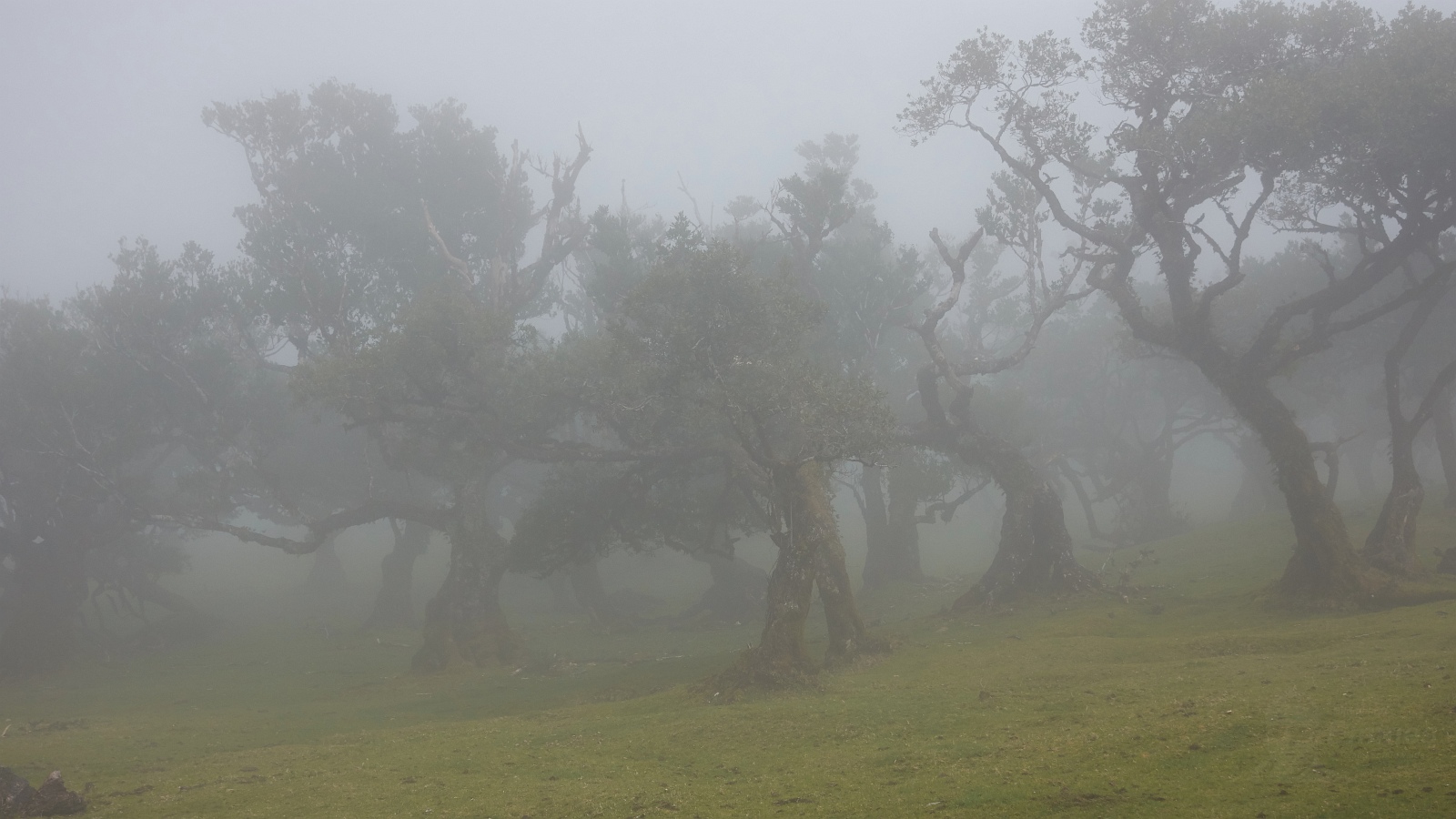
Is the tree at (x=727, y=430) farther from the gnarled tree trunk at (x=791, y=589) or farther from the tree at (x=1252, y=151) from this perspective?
the tree at (x=1252, y=151)

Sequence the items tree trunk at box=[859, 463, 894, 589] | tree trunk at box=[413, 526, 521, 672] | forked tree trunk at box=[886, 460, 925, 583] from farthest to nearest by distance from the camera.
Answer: tree trunk at box=[859, 463, 894, 589] → forked tree trunk at box=[886, 460, 925, 583] → tree trunk at box=[413, 526, 521, 672]

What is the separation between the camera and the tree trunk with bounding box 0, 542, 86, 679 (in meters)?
31.5

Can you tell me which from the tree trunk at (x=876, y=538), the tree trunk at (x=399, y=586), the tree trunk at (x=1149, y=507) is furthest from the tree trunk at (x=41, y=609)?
the tree trunk at (x=1149, y=507)

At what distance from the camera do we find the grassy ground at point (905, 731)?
28.3 feet

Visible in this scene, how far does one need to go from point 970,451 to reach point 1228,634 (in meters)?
11.0

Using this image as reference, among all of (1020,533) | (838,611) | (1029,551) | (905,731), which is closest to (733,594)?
(1020,533)

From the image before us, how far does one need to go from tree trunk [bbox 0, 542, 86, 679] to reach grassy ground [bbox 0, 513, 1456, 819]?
24.4 ft

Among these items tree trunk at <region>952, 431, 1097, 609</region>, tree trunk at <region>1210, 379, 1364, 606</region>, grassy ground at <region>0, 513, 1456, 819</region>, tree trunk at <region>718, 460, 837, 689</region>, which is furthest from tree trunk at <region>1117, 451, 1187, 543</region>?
tree trunk at <region>718, 460, 837, 689</region>

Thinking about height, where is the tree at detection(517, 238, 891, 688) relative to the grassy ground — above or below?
above

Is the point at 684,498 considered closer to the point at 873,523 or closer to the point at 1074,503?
the point at 873,523

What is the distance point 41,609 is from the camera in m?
32.4

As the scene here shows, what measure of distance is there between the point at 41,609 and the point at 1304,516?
39156 mm

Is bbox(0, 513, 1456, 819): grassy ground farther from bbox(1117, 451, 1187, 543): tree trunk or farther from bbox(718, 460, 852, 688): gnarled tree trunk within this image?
bbox(1117, 451, 1187, 543): tree trunk

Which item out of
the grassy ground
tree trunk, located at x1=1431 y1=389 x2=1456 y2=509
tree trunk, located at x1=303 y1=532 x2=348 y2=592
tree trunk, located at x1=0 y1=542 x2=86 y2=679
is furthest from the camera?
tree trunk, located at x1=303 y1=532 x2=348 y2=592
